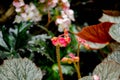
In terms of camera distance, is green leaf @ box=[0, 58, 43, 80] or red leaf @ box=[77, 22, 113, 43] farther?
red leaf @ box=[77, 22, 113, 43]

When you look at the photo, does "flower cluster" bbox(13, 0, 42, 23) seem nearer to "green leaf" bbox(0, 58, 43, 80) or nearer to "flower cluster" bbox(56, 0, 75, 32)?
"flower cluster" bbox(56, 0, 75, 32)

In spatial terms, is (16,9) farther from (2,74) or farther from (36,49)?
(2,74)

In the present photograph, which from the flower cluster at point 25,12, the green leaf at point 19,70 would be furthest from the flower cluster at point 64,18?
the green leaf at point 19,70

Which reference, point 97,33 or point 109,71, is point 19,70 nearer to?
point 109,71

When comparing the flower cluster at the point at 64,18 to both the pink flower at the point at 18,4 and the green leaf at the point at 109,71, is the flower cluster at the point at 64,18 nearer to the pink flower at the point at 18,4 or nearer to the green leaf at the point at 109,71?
the pink flower at the point at 18,4

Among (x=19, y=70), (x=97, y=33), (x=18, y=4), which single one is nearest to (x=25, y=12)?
(x=18, y=4)

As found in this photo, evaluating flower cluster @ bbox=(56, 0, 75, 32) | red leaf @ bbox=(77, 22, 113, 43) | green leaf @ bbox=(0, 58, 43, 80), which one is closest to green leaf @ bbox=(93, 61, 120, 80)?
green leaf @ bbox=(0, 58, 43, 80)

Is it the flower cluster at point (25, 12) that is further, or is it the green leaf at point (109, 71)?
the flower cluster at point (25, 12)
